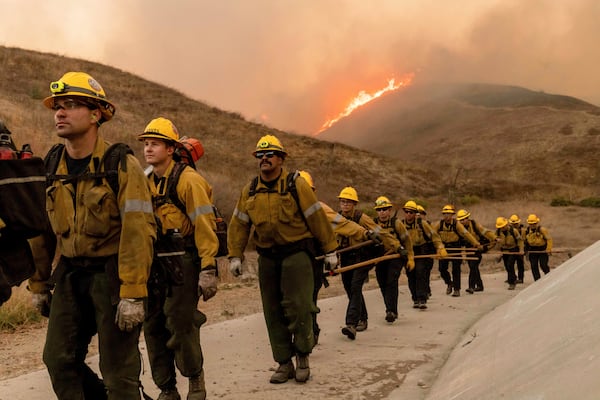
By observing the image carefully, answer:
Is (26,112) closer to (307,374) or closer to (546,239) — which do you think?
(546,239)

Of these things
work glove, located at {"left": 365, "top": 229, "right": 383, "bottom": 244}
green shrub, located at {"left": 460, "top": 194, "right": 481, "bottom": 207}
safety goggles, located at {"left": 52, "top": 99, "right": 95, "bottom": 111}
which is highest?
green shrub, located at {"left": 460, "top": 194, "right": 481, "bottom": 207}

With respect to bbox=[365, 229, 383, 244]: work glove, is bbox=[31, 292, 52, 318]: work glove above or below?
below

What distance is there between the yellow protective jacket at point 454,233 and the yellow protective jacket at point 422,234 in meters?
1.87

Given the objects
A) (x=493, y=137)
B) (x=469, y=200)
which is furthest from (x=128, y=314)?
(x=493, y=137)

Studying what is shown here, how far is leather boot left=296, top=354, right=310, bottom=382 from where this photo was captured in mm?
5656

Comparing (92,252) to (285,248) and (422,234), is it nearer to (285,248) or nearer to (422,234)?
(285,248)

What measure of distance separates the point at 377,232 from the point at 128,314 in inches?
222

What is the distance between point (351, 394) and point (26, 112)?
28.6m

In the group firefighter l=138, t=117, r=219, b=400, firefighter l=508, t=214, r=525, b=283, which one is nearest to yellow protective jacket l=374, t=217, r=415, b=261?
firefighter l=138, t=117, r=219, b=400

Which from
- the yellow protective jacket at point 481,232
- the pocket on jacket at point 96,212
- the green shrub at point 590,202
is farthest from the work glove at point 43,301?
the green shrub at point 590,202

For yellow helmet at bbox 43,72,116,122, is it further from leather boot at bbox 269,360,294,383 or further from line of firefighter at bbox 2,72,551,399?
leather boot at bbox 269,360,294,383

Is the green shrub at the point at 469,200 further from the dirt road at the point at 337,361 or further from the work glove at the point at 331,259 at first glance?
the work glove at the point at 331,259

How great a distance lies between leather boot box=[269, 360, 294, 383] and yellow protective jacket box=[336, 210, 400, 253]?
3.06 m

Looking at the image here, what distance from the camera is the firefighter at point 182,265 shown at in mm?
4625
